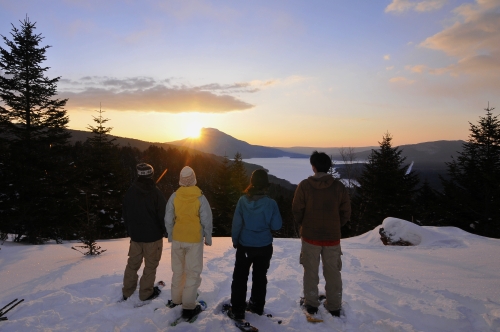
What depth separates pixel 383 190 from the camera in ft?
98.0

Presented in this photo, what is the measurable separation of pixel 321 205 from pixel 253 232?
3.90ft


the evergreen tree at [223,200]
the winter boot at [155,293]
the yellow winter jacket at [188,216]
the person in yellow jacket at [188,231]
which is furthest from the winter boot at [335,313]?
the evergreen tree at [223,200]

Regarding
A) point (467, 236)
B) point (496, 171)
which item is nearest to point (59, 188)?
point (467, 236)

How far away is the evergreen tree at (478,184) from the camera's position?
26.2 meters

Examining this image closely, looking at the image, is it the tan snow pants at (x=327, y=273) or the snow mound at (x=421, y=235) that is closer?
the tan snow pants at (x=327, y=273)

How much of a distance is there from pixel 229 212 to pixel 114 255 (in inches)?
976

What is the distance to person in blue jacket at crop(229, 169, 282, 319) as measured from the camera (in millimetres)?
4125

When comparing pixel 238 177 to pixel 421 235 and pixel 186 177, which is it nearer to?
pixel 421 235

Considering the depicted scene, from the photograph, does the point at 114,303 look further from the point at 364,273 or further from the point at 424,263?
the point at 424,263

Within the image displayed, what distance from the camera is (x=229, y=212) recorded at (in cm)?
3309

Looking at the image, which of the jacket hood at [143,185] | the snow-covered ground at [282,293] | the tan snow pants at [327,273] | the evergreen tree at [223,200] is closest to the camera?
the snow-covered ground at [282,293]

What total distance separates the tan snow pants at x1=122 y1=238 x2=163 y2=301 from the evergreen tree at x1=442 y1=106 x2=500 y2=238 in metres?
32.0

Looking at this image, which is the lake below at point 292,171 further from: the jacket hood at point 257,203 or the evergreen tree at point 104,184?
the evergreen tree at point 104,184

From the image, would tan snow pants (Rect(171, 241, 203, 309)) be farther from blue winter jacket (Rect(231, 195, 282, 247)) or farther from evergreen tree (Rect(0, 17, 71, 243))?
evergreen tree (Rect(0, 17, 71, 243))
